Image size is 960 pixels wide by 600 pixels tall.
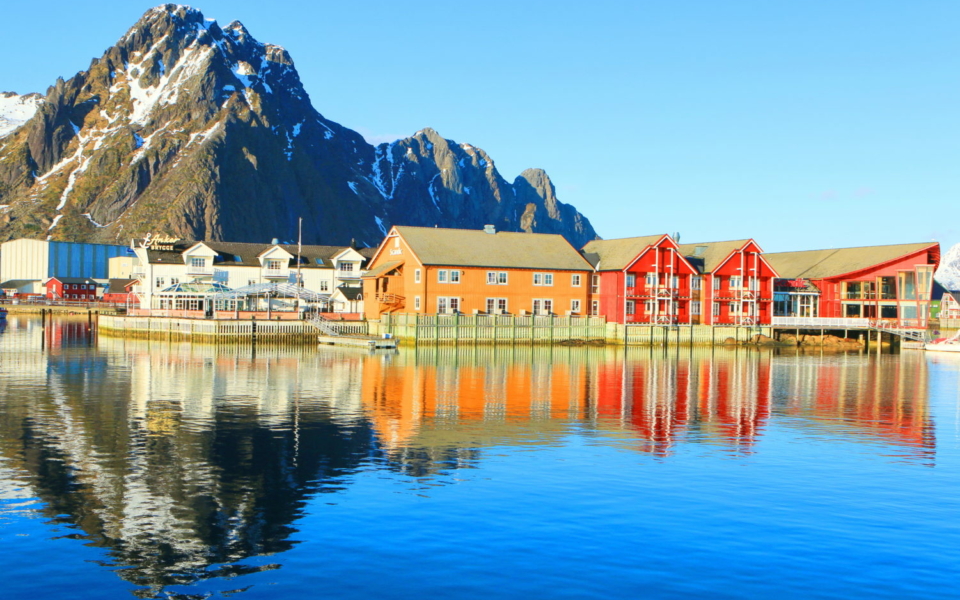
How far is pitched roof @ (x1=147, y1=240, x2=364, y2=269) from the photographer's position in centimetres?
10469

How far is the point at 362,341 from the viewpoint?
236 ft

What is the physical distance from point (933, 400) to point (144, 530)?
39330mm

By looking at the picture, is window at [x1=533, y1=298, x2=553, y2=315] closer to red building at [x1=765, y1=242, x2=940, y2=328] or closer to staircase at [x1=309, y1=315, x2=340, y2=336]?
staircase at [x1=309, y1=315, x2=340, y2=336]

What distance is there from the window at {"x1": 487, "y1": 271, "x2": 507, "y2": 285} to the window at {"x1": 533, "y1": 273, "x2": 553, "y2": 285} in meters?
3.14

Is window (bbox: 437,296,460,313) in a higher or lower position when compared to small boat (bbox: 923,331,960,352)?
higher

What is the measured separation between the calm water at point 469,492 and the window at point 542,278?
1518 inches

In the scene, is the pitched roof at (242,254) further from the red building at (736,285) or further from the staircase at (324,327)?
the red building at (736,285)

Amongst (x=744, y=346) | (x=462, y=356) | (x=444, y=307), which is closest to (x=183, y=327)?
(x=444, y=307)

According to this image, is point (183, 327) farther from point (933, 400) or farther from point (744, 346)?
point (933, 400)

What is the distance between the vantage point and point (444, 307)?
7888cm

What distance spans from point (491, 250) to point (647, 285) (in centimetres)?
1555

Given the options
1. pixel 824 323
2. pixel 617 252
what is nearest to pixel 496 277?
pixel 617 252

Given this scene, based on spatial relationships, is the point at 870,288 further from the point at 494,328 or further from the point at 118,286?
the point at 118,286

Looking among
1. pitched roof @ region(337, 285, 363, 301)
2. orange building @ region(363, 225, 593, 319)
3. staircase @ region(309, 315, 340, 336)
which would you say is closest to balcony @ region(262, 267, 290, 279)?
pitched roof @ region(337, 285, 363, 301)
